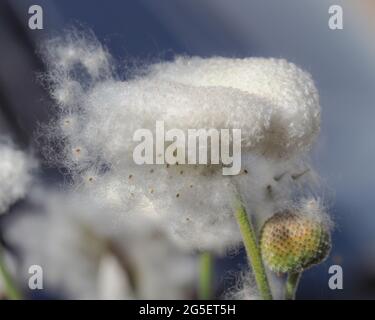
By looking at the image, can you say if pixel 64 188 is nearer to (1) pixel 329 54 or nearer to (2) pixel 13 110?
(2) pixel 13 110

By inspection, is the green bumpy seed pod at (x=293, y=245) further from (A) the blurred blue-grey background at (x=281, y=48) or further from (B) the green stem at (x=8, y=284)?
(B) the green stem at (x=8, y=284)

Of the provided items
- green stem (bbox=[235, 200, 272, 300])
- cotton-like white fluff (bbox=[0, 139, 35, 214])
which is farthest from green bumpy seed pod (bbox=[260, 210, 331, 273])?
cotton-like white fluff (bbox=[0, 139, 35, 214])

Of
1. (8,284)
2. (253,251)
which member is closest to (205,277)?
(253,251)

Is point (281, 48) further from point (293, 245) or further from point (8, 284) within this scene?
point (8, 284)

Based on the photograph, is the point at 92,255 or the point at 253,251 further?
the point at 92,255

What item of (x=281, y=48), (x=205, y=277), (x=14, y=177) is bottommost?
(x=205, y=277)

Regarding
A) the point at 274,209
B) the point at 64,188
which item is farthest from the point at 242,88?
the point at 64,188

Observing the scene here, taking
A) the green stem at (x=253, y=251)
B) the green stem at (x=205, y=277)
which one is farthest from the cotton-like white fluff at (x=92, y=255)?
the green stem at (x=253, y=251)
